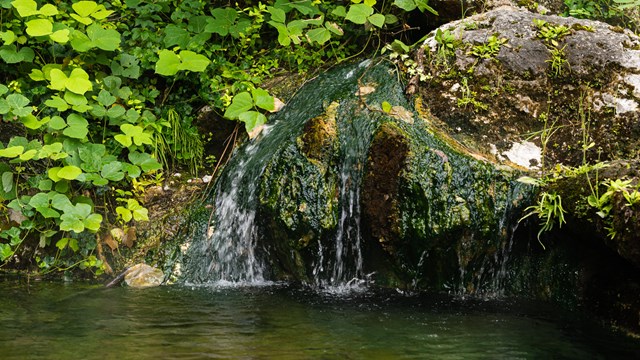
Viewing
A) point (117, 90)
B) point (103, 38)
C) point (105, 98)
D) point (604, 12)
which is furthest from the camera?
point (604, 12)

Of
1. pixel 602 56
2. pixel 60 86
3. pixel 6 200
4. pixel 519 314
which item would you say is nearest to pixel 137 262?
pixel 6 200

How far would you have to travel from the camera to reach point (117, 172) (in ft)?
17.0

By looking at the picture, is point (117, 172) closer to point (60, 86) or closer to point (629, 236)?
point (60, 86)

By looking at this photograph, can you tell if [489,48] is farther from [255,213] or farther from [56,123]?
[56,123]

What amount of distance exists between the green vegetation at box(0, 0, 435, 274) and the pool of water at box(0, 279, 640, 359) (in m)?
0.65

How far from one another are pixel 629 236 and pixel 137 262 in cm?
364

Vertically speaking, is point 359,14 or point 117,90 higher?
point 359,14

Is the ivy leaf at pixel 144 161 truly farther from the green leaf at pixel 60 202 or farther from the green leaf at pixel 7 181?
the green leaf at pixel 7 181

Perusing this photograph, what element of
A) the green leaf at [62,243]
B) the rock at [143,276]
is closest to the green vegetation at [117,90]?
the green leaf at [62,243]

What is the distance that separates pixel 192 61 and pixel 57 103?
1.17 metres

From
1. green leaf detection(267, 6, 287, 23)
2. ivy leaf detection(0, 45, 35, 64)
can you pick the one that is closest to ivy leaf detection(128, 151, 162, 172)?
ivy leaf detection(0, 45, 35, 64)

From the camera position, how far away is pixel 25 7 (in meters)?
5.32

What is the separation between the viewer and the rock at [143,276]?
496 centimetres

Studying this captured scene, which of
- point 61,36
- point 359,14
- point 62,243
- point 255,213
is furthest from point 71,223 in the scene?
point 359,14
